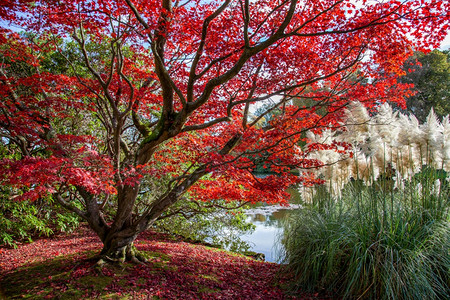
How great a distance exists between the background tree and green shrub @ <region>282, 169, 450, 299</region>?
55.1ft

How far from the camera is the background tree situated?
55.3ft

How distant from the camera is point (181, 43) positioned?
13.6 feet

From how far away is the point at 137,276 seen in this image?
11.8 ft

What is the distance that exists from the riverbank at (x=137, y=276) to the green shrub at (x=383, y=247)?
0.47 metres

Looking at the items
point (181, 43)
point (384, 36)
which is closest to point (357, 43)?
point (384, 36)

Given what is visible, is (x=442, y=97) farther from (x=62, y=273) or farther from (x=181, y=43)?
(x=62, y=273)

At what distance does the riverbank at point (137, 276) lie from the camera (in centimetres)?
318

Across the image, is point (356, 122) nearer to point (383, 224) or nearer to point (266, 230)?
point (383, 224)

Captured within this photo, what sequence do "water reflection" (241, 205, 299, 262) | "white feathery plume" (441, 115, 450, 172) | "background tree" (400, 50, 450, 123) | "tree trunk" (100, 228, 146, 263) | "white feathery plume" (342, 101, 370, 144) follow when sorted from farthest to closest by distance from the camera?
1. "background tree" (400, 50, 450, 123)
2. "water reflection" (241, 205, 299, 262)
3. "tree trunk" (100, 228, 146, 263)
4. "white feathery plume" (342, 101, 370, 144)
5. "white feathery plume" (441, 115, 450, 172)

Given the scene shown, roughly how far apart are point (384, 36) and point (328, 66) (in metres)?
0.81

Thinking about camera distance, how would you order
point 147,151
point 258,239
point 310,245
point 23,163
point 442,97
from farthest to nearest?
point 442,97, point 258,239, point 147,151, point 310,245, point 23,163

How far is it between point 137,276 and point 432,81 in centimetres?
2057

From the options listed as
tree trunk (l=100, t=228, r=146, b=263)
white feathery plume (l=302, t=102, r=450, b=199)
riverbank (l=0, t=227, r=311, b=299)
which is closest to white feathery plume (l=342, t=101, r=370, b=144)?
white feathery plume (l=302, t=102, r=450, b=199)

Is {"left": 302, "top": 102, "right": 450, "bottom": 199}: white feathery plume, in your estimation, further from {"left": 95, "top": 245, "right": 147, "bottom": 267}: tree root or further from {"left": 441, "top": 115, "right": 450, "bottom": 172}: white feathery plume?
{"left": 95, "top": 245, "right": 147, "bottom": 267}: tree root
